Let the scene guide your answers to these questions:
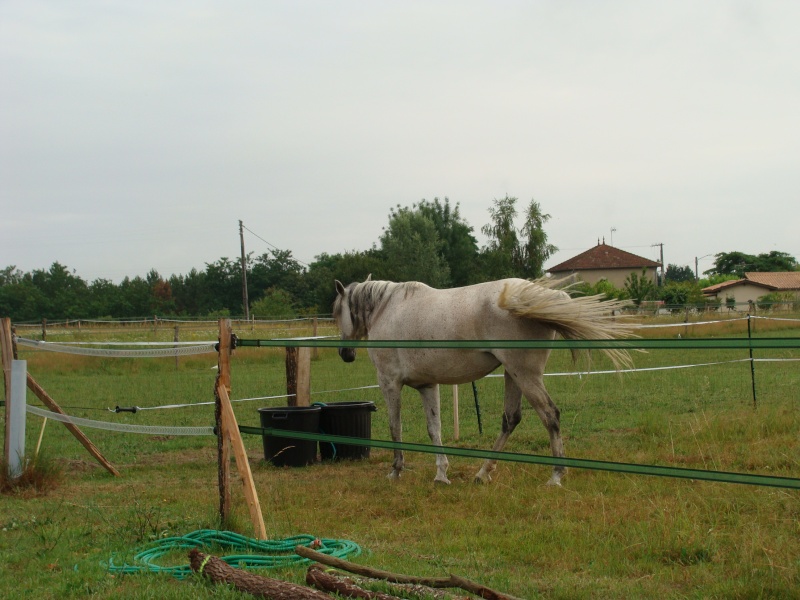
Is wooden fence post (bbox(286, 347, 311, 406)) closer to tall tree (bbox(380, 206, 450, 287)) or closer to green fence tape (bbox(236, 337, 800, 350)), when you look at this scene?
green fence tape (bbox(236, 337, 800, 350))

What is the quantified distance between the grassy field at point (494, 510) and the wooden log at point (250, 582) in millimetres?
86

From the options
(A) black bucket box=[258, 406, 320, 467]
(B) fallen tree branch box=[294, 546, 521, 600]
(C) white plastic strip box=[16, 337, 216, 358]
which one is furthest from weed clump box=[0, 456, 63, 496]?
(B) fallen tree branch box=[294, 546, 521, 600]

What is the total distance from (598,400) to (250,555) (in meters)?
8.52

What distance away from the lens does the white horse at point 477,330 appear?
20.8ft

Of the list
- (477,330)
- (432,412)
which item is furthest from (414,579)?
(432,412)

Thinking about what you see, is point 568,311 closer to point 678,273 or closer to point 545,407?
point 545,407

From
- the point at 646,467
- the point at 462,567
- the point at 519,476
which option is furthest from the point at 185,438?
the point at 646,467

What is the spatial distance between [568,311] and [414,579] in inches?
131

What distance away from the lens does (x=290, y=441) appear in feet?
26.3

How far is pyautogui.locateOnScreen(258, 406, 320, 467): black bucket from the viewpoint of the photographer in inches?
314

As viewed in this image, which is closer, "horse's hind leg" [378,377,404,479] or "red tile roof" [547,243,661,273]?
"horse's hind leg" [378,377,404,479]

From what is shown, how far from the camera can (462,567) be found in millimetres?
4043

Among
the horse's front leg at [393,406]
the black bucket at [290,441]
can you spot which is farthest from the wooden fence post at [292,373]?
the horse's front leg at [393,406]

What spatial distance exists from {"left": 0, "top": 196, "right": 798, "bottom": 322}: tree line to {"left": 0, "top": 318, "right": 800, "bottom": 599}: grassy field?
1197 inches
